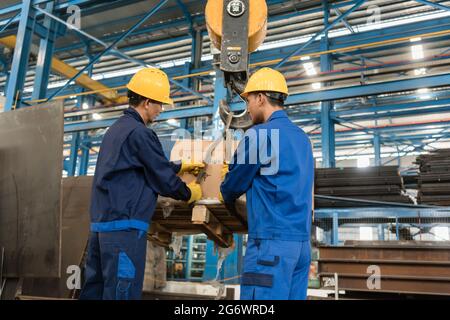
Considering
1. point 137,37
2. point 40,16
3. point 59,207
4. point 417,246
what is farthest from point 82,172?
point 59,207

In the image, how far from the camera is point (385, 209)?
6.83 meters

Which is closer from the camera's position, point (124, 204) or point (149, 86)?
point (124, 204)

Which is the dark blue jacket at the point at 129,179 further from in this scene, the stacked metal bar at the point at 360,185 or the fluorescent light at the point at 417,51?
the fluorescent light at the point at 417,51

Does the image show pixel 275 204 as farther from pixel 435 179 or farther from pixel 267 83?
pixel 435 179

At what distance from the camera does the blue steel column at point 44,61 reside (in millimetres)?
7152

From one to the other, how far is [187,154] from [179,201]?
0.45 metres

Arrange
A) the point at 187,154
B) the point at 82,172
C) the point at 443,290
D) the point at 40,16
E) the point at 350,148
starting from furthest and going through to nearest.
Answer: the point at 350,148, the point at 82,172, the point at 40,16, the point at 443,290, the point at 187,154

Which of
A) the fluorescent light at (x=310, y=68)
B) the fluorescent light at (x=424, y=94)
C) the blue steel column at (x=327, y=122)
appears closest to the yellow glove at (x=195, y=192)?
the blue steel column at (x=327, y=122)

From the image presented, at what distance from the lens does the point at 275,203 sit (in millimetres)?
2299

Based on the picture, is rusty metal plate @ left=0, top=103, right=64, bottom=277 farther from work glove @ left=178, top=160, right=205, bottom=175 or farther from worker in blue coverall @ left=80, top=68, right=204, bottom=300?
work glove @ left=178, top=160, right=205, bottom=175

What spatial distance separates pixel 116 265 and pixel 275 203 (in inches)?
36.1

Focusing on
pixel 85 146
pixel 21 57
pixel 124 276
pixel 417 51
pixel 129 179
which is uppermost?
pixel 417 51

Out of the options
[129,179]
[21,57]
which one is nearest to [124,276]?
[129,179]
